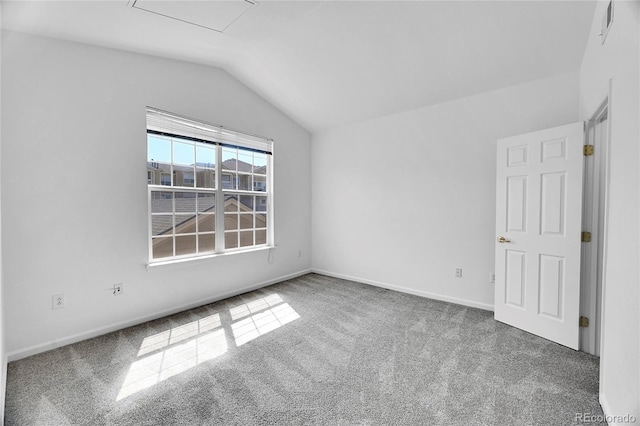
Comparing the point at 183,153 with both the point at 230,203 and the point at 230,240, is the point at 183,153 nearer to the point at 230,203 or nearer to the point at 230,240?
the point at 230,203

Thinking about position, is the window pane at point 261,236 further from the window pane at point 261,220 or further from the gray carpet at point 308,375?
the gray carpet at point 308,375

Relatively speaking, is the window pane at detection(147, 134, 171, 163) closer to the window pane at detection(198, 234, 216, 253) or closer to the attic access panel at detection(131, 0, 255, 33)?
the window pane at detection(198, 234, 216, 253)

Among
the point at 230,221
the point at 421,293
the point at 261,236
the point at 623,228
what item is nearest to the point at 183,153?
the point at 230,221

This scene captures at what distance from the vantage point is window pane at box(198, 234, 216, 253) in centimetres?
358

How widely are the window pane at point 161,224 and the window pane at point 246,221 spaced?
1034 millimetres

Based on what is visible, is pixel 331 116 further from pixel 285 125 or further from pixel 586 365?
pixel 586 365

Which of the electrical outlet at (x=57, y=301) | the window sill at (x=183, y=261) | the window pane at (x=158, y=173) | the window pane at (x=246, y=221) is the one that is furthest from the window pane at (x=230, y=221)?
the electrical outlet at (x=57, y=301)

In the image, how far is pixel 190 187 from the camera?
342cm

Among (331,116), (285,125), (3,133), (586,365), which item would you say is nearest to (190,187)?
(3,133)

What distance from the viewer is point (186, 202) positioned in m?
3.40

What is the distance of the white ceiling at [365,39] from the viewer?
2311mm

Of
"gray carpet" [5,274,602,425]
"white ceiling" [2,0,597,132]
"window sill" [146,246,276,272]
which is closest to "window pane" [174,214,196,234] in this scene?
"window sill" [146,246,276,272]

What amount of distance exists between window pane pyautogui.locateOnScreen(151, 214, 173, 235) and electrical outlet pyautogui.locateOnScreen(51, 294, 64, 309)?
94cm

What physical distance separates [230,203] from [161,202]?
0.91 metres
